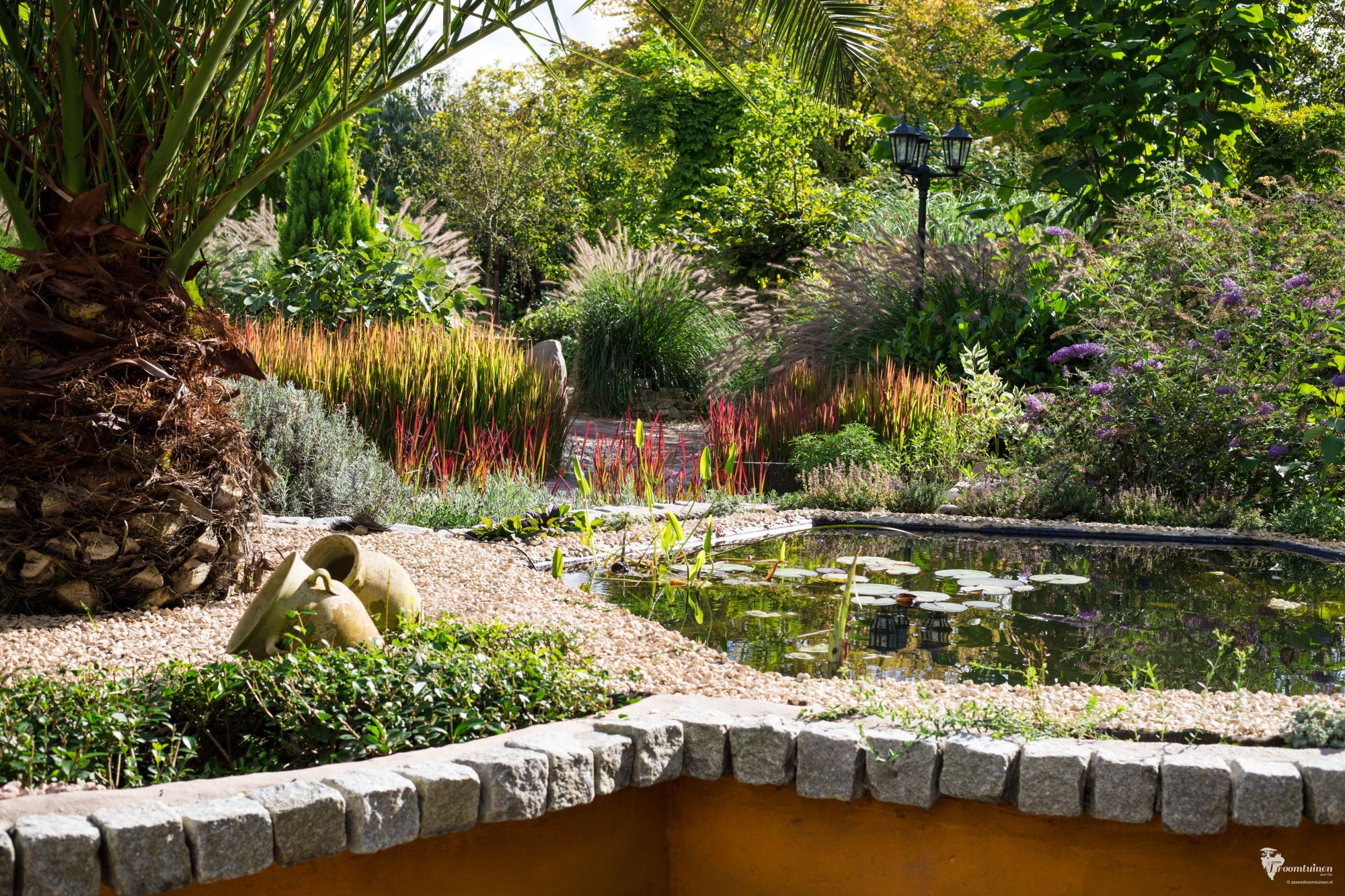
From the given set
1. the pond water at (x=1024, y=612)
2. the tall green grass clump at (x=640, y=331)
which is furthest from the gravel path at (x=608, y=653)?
the tall green grass clump at (x=640, y=331)

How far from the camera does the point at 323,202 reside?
33.8 feet

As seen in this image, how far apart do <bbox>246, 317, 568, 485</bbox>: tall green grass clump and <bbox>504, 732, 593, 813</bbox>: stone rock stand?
4.14 m

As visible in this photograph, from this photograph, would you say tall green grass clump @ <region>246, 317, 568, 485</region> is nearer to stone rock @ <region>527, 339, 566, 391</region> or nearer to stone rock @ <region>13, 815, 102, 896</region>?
stone rock @ <region>527, 339, 566, 391</region>

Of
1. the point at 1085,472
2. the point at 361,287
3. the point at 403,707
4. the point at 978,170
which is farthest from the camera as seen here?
the point at 978,170

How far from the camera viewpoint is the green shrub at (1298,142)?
1644 centimetres

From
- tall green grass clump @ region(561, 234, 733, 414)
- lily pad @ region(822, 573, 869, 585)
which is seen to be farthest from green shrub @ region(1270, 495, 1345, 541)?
tall green grass clump @ region(561, 234, 733, 414)

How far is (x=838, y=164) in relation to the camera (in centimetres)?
2006

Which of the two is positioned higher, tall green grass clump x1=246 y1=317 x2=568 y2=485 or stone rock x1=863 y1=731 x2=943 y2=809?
tall green grass clump x1=246 y1=317 x2=568 y2=485

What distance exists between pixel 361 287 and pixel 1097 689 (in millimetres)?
7878

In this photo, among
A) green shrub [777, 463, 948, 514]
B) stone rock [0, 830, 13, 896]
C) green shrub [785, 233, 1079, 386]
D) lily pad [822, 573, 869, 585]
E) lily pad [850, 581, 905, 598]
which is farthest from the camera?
green shrub [785, 233, 1079, 386]

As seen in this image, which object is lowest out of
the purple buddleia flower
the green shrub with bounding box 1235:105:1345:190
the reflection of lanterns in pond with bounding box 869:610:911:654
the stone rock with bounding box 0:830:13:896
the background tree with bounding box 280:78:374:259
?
the stone rock with bounding box 0:830:13:896

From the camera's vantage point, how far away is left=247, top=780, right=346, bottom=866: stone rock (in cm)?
191

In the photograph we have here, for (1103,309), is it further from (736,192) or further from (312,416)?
(736,192)

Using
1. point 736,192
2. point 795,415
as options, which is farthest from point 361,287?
point 736,192
